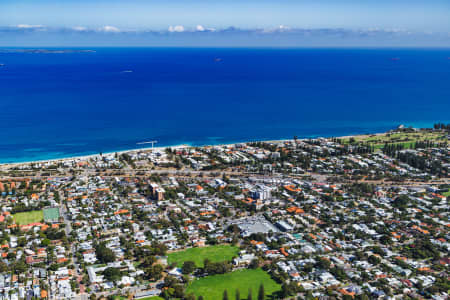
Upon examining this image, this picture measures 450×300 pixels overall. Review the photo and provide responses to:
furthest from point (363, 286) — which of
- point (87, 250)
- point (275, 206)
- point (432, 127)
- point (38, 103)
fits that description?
point (38, 103)

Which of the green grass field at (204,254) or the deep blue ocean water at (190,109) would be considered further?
the deep blue ocean water at (190,109)

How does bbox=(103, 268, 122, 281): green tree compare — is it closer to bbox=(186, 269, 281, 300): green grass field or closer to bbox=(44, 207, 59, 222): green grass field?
bbox=(186, 269, 281, 300): green grass field

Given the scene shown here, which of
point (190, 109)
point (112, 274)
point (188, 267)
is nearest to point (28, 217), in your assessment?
point (112, 274)

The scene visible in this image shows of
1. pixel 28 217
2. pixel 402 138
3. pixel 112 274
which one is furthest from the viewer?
pixel 402 138

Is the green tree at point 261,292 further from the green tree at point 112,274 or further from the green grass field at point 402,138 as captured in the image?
the green grass field at point 402,138

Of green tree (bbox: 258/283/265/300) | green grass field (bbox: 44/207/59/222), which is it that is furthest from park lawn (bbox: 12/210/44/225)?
green tree (bbox: 258/283/265/300)

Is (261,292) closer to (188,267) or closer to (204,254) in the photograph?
(188,267)

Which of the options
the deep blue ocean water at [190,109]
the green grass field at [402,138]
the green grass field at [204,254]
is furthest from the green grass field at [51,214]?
the green grass field at [402,138]
